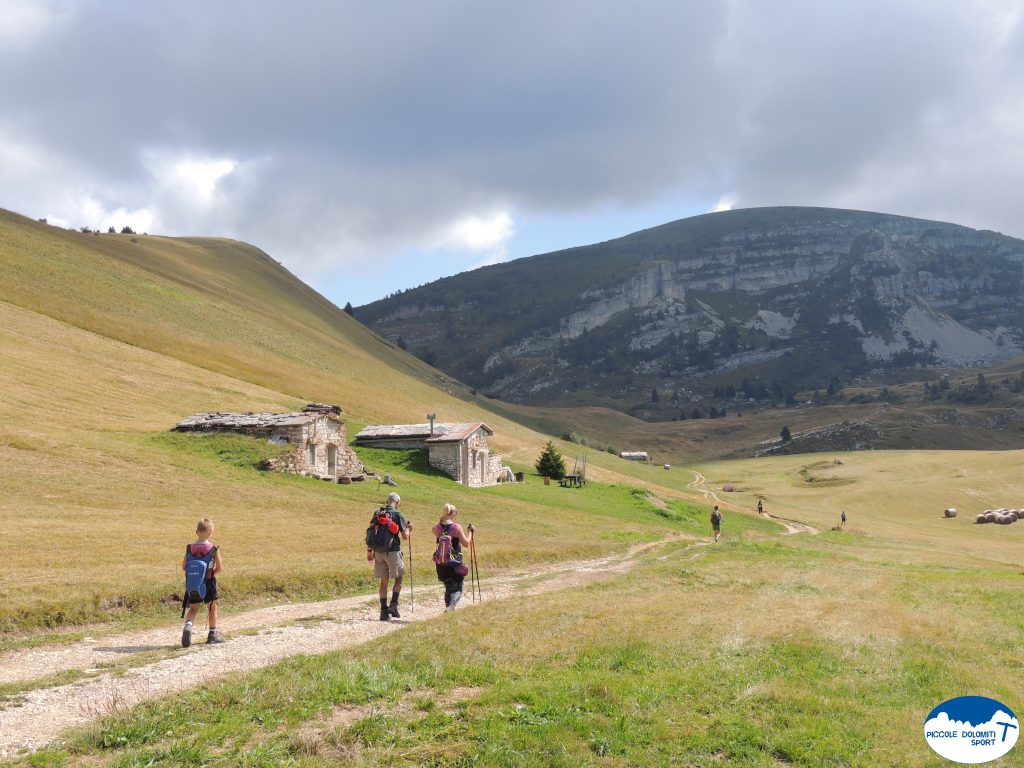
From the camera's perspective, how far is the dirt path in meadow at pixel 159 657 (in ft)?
30.3

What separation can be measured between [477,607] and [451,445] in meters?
34.9

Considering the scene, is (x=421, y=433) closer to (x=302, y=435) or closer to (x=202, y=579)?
(x=302, y=435)

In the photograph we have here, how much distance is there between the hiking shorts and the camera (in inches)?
638

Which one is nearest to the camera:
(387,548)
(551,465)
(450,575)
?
(387,548)

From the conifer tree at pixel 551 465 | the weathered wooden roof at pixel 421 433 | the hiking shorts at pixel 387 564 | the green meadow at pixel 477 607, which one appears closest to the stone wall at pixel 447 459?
the weathered wooden roof at pixel 421 433

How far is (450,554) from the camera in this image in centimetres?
1636

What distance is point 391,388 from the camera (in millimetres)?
99125

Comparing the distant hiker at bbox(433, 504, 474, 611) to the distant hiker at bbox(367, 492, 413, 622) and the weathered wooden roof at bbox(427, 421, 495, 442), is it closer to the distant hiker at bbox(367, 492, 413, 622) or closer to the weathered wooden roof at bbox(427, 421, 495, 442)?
the distant hiker at bbox(367, 492, 413, 622)

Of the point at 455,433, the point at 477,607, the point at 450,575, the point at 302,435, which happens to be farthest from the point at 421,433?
the point at 450,575

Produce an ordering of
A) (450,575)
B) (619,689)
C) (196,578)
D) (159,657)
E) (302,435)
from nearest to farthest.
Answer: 1. (619,689)
2. (159,657)
3. (196,578)
4. (450,575)
5. (302,435)

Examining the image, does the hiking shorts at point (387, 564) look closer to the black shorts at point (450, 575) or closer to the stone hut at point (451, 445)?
the black shorts at point (450, 575)

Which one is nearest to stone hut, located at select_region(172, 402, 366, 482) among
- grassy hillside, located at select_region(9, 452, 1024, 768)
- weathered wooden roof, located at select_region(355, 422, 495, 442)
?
weathered wooden roof, located at select_region(355, 422, 495, 442)

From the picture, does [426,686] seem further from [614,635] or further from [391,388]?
[391,388]

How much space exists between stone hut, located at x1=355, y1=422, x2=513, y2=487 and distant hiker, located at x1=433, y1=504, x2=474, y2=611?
34142mm
